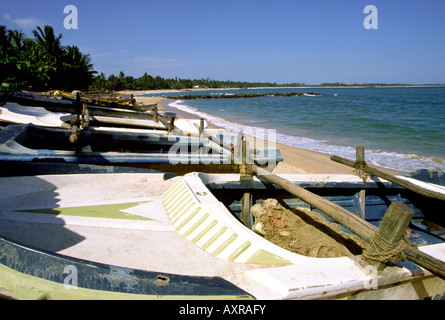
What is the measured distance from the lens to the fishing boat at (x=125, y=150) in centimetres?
464

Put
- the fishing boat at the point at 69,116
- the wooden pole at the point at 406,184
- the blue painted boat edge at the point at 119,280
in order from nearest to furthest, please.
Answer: the blue painted boat edge at the point at 119,280 → the wooden pole at the point at 406,184 → the fishing boat at the point at 69,116

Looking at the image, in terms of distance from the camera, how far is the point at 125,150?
7.49m

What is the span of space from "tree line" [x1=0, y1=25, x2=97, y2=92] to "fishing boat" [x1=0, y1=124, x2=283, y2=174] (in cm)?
2431

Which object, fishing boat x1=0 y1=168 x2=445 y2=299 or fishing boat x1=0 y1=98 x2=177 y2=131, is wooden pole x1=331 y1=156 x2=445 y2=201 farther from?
fishing boat x1=0 y1=98 x2=177 y2=131

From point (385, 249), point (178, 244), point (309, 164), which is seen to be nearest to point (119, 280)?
point (178, 244)

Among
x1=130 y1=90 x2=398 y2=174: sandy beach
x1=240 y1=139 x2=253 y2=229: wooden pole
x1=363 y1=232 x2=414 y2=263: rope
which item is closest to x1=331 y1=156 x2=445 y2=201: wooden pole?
x1=240 y1=139 x2=253 y2=229: wooden pole

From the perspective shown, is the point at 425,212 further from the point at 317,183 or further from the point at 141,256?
the point at 141,256

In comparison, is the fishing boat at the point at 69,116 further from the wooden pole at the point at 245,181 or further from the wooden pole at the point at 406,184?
the wooden pole at the point at 406,184

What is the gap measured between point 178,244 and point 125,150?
544 cm

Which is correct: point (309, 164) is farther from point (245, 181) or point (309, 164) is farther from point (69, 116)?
point (69, 116)

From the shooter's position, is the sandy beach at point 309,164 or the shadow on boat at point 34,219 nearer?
the shadow on boat at point 34,219

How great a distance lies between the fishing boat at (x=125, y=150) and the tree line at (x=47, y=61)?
24.3 metres

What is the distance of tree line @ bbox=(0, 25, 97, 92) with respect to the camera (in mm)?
28959

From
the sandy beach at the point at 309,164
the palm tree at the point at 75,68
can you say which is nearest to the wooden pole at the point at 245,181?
the sandy beach at the point at 309,164
